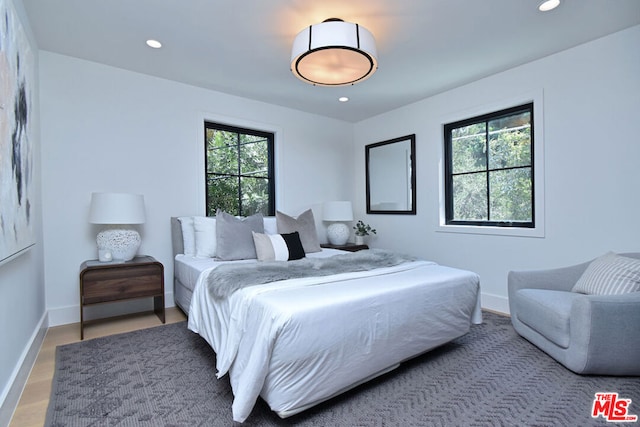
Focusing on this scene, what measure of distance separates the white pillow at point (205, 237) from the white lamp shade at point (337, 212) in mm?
1724

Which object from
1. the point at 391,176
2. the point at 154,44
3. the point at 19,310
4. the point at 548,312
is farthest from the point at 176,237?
the point at 548,312

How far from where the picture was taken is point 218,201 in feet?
12.8

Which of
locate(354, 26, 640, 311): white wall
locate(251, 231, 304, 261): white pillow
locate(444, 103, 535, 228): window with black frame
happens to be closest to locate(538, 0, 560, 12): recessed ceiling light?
locate(354, 26, 640, 311): white wall

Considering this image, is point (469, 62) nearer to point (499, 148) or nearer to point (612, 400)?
point (499, 148)

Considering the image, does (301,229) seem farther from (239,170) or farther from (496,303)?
A: (496,303)

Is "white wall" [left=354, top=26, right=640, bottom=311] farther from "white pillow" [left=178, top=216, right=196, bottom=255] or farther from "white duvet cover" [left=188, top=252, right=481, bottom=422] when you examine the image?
"white pillow" [left=178, top=216, right=196, bottom=255]

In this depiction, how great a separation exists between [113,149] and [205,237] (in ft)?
4.12

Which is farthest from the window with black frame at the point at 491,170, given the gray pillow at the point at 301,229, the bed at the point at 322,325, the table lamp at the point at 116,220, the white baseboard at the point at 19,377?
the white baseboard at the point at 19,377

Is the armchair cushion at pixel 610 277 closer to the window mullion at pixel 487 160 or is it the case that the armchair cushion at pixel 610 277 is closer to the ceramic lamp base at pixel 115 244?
the window mullion at pixel 487 160

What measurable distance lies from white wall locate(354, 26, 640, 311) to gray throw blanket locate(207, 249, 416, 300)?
131cm

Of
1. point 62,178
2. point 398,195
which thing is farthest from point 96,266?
point 398,195

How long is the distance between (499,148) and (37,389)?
4342mm

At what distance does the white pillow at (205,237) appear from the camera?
126 inches

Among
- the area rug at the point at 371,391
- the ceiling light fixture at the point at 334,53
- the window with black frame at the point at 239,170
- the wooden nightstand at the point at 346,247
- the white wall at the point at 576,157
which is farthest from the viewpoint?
the wooden nightstand at the point at 346,247
